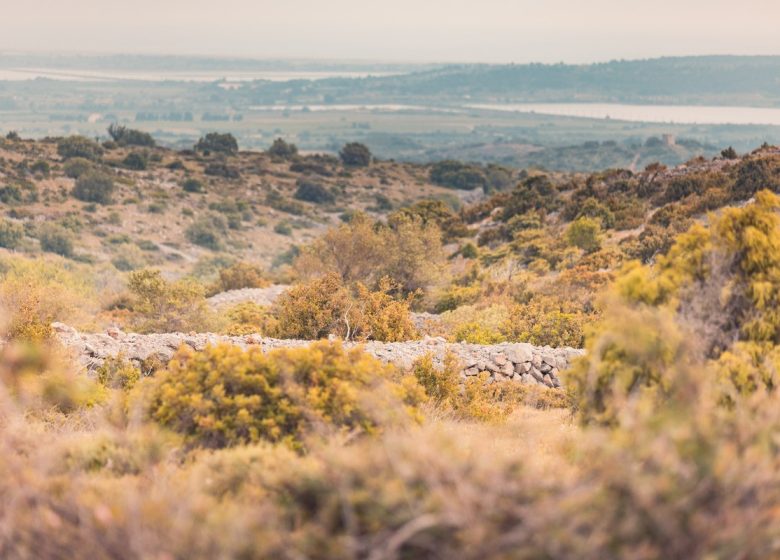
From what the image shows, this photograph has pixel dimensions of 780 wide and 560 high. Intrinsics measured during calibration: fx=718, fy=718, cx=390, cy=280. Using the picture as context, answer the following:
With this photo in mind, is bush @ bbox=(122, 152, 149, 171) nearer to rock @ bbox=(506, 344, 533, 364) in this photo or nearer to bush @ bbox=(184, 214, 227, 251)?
bush @ bbox=(184, 214, 227, 251)

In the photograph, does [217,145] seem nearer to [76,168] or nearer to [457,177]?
[76,168]

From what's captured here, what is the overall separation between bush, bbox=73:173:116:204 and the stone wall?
40.4 meters

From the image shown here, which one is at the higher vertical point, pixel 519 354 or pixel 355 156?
pixel 355 156

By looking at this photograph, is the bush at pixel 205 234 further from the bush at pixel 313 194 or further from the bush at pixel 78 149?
the bush at pixel 78 149

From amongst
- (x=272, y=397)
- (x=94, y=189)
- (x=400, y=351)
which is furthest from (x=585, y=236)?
(x=94, y=189)

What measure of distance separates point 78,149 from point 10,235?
81.5 ft

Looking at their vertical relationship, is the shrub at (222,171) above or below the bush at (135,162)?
below

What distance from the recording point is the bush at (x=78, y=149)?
61.1 m

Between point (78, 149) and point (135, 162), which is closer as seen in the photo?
point (78, 149)

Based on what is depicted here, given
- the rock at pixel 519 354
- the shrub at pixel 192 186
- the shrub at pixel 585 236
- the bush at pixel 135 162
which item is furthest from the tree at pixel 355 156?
the rock at pixel 519 354

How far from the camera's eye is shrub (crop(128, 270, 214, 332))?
1975 centimetres

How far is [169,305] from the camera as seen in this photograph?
20109mm

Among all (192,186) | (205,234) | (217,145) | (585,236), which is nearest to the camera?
(585,236)

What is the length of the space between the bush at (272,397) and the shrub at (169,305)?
1234 cm
